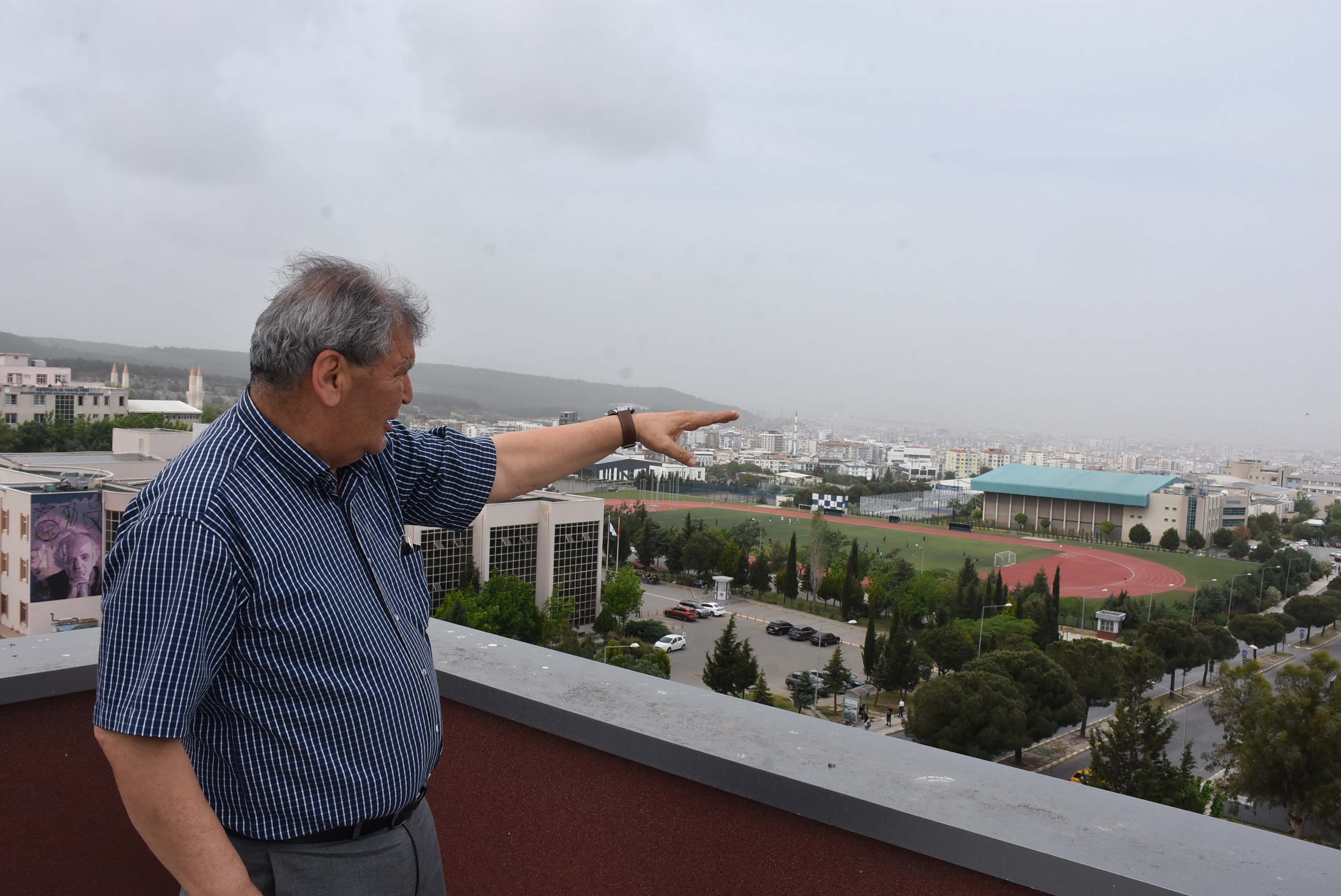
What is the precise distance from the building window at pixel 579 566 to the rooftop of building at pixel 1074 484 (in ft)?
70.7

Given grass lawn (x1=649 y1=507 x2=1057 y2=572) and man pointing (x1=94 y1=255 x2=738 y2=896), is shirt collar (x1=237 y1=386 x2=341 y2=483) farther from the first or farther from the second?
grass lawn (x1=649 y1=507 x2=1057 y2=572)

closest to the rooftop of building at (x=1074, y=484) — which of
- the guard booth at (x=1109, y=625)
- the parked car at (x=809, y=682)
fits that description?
the guard booth at (x=1109, y=625)

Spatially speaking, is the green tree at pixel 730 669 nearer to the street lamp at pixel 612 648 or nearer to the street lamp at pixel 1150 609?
the street lamp at pixel 612 648

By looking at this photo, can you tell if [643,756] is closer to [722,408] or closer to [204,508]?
[722,408]

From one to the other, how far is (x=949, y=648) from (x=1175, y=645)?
3952 millimetres

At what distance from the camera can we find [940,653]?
1550cm

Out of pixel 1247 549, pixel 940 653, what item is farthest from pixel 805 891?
pixel 1247 549

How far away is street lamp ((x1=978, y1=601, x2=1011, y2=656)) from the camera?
15.6 m

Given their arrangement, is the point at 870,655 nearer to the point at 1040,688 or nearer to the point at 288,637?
the point at 1040,688

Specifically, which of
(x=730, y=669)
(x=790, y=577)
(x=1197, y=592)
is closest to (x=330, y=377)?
(x=730, y=669)

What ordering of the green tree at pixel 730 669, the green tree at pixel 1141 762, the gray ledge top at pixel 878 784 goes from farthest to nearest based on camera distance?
the green tree at pixel 730 669 → the green tree at pixel 1141 762 → the gray ledge top at pixel 878 784

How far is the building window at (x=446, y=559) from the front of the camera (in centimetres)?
1495

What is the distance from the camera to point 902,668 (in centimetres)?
1356

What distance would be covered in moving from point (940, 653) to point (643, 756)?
15.8 meters
